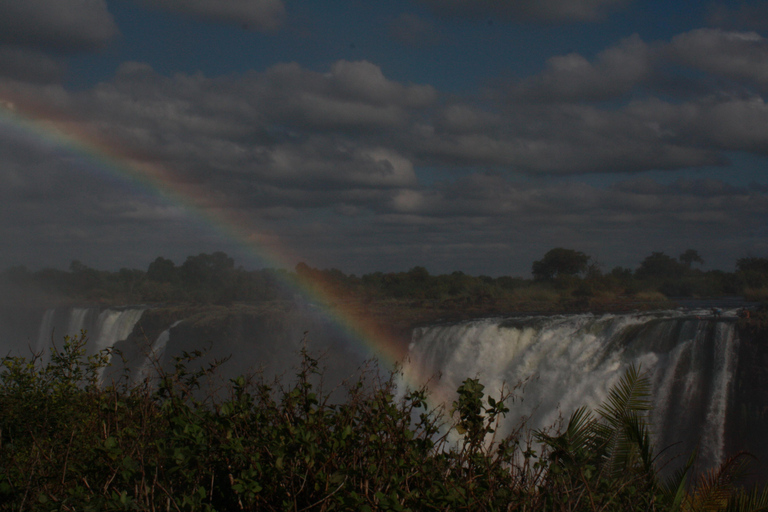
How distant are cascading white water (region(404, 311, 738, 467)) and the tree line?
1411 cm

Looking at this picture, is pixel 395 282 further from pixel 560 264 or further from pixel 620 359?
pixel 620 359

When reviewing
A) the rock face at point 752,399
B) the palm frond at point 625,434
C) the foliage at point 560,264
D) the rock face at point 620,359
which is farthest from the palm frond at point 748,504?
the foliage at point 560,264

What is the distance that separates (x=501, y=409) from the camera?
127 inches

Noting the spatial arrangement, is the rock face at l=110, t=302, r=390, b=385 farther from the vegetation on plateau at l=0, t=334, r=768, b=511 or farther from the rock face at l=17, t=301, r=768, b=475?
the vegetation on plateau at l=0, t=334, r=768, b=511

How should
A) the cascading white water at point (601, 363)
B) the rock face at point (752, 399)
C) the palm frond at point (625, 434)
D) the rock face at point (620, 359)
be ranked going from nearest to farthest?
the palm frond at point (625, 434) < the rock face at point (752, 399) < the rock face at point (620, 359) < the cascading white water at point (601, 363)

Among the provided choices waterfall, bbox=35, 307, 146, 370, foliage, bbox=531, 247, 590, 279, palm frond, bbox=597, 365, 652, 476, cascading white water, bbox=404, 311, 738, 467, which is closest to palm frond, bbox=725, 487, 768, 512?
palm frond, bbox=597, 365, 652, 476

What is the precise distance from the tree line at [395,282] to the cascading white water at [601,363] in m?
14.1

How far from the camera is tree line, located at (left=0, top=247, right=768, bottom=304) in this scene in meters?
34.5

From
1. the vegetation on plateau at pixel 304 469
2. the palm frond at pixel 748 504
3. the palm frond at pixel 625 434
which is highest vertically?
the vegetation on plateau at pixel 304 469

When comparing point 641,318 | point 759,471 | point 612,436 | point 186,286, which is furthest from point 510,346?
point 186,286

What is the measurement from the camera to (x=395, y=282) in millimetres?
46781

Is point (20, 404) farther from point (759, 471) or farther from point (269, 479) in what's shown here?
point (759, 471)

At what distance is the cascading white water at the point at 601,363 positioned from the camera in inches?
510

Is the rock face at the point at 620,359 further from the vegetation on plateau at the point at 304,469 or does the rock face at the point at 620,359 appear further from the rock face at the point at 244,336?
the vegetation on plateau at the point at 304,469
